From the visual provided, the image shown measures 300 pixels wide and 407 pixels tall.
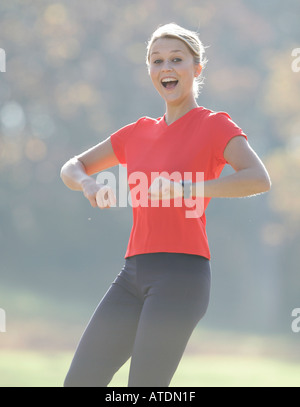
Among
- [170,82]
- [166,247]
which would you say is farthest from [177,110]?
[166,247]

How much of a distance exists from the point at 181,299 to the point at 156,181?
0.36 metres

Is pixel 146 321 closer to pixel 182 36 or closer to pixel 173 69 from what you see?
pixel 173 69

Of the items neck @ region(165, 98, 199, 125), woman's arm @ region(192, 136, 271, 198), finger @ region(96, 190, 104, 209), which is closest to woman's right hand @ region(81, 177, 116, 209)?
finger @ region(96, 190, 104, 209)

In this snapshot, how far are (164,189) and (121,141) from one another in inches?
21.4

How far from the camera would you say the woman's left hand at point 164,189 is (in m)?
1.79

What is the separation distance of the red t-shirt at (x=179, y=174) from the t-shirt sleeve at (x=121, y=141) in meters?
0.18

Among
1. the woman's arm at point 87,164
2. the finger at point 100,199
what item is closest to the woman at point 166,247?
the finger at point 100,199

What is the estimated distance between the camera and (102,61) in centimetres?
1229

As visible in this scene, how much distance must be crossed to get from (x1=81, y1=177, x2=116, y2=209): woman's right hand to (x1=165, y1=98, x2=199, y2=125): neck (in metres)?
0.35

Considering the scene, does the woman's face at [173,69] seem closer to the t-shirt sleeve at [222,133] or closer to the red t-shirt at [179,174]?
the red t-shirt at [179,174]
